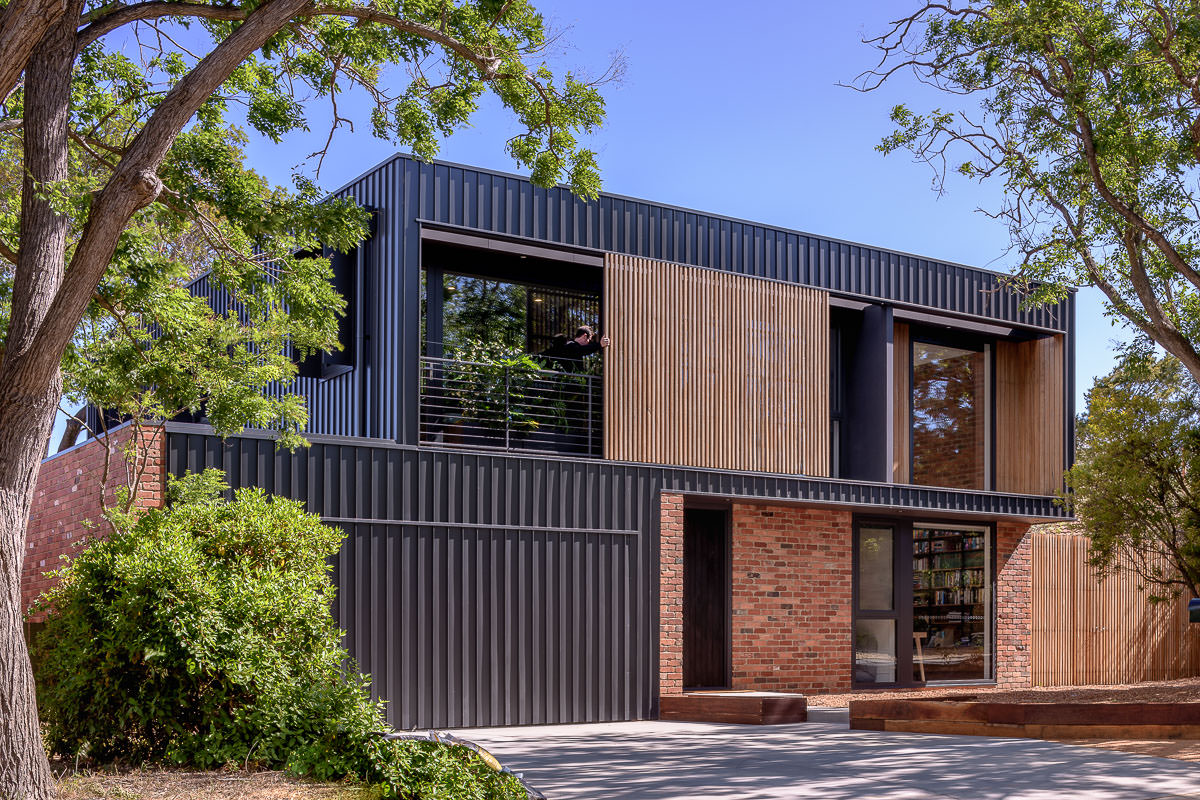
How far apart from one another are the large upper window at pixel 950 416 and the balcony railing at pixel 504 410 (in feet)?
19.4

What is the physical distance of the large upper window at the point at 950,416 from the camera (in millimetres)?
17812

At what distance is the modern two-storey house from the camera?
1225 centimetres

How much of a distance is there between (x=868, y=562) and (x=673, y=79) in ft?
27.4

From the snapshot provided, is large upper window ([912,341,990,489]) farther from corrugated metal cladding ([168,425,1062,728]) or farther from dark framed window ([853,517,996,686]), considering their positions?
corrugated metal cladding ([168,425,1062,728])

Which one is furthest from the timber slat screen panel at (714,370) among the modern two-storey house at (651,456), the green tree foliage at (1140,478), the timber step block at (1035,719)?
the green tree foliage at (1140,478)

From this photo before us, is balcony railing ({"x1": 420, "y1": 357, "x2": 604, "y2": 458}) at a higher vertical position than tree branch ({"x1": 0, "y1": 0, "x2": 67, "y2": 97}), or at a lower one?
lower

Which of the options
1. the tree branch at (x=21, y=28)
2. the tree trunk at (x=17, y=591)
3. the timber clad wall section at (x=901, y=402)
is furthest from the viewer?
the timber clad wall section at (x=901, y=402)

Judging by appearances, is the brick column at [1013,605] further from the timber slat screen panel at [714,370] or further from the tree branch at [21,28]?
the tree branch at [21,28]

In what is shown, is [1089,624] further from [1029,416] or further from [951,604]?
[1029,416]

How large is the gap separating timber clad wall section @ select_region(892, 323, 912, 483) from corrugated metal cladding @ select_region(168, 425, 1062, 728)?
13.2 feet

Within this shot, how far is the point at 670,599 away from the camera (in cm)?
1386

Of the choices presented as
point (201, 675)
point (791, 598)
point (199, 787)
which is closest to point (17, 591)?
point (201, 675)

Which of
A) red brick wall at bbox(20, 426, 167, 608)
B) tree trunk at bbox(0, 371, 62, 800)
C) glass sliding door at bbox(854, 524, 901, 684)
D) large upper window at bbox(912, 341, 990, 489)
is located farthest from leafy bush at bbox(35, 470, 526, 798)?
large upper window at bbox(912, 341, 990, 489)

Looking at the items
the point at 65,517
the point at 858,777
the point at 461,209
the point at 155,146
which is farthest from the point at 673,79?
the point at 65,517
